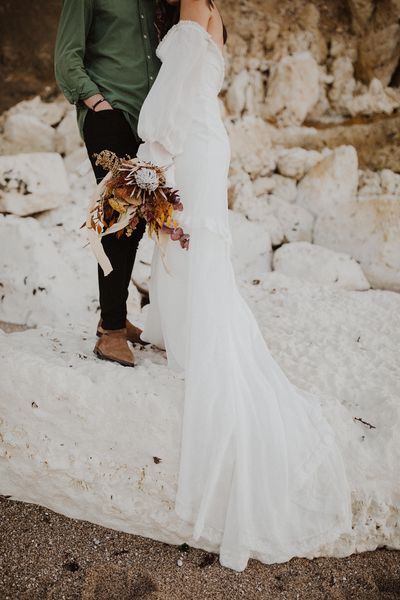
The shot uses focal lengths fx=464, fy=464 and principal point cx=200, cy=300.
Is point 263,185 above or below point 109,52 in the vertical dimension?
below

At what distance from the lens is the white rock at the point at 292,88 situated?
559cm

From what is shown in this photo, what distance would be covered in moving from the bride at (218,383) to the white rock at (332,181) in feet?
10.1

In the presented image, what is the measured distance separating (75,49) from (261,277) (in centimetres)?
237

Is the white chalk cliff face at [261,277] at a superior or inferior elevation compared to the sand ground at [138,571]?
superior

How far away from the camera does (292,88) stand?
559 centimetres

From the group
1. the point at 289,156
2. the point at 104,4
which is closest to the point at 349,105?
the point at 289,156

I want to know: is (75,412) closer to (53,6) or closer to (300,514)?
(300,514)

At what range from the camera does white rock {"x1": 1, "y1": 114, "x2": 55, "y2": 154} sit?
4.94 meters

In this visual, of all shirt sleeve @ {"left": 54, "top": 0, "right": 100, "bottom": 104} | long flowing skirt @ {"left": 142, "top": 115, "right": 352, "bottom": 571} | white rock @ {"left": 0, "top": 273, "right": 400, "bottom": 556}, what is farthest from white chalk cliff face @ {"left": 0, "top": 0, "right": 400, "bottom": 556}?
shirt sleeve @ {"left": 54, "top": 0, "right": 100, "bottom": 104}

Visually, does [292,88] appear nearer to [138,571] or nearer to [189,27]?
[189,27]

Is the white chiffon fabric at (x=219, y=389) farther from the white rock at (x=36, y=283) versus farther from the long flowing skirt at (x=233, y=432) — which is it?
the white rock at (x=36, y=283)

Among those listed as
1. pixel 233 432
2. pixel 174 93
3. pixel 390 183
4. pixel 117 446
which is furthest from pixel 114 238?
pixel 390 183

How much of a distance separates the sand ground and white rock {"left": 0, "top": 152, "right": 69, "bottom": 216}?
2.72 m

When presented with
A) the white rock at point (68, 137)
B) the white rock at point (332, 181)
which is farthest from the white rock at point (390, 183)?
the white rock at point (68, 137)
